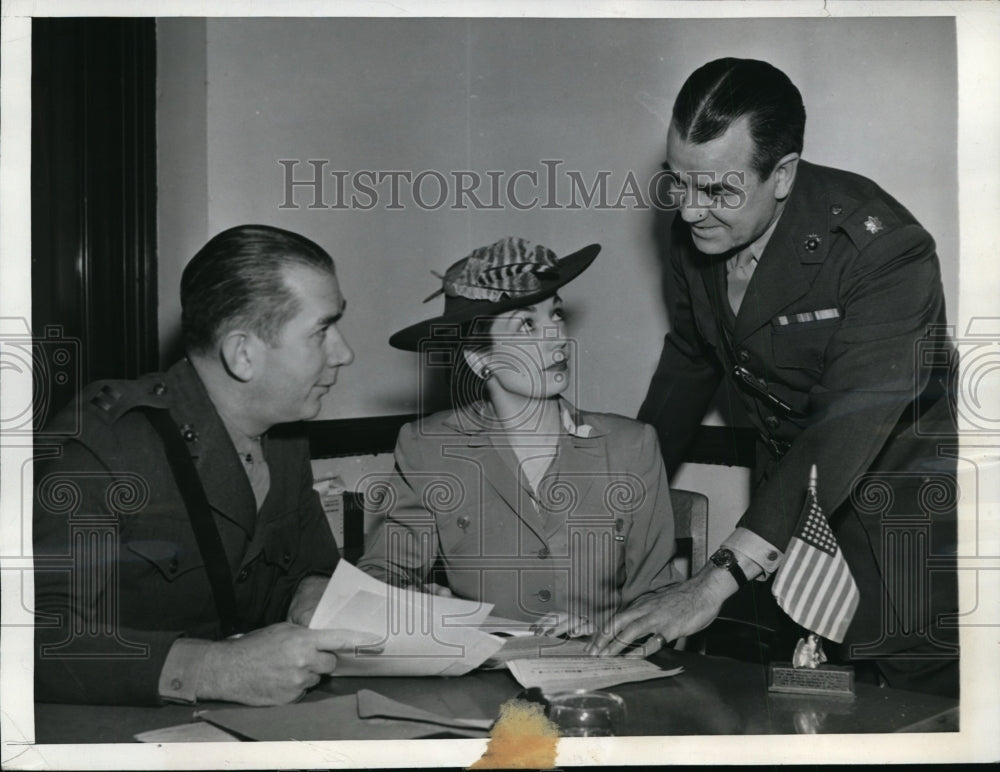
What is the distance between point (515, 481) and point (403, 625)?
0.37 m

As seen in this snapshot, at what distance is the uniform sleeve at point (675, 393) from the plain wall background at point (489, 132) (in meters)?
0.03

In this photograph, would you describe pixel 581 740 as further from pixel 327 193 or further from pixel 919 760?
pixel 327 193

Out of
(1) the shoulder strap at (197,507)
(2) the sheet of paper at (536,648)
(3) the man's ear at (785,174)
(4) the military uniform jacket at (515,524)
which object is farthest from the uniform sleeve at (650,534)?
(1) the shoulder strap at (197,507)

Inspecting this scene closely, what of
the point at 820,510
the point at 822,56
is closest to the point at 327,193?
the point at 822,56

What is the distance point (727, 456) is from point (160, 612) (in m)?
1.19

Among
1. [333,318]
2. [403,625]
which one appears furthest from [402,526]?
[333,318]

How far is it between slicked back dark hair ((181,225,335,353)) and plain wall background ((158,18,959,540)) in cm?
3

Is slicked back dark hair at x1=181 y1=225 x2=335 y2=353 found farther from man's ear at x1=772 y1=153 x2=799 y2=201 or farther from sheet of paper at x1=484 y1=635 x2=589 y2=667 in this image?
man's ear at x1=772 y1=153 x2=799 y2=201

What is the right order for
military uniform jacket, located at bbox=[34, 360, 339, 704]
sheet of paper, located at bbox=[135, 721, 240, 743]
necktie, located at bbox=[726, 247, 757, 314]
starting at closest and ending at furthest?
sheet of paper, located at bbox=[135, 721, 240, 743] → military uniform jacket, located at bbox=[34, 360, 339, 704] → necktie, located at bbox=[726, 247, 757, 314]

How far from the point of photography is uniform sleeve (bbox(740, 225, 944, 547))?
2.02 meters

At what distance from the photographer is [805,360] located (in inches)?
80.2

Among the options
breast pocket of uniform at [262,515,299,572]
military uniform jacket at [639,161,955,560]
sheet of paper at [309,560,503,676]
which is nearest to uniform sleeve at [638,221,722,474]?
military uniform jacket at [639,161,955,560]

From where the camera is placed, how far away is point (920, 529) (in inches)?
82.5

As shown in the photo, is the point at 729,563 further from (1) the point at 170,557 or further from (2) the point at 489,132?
(1) the point at 170,557
